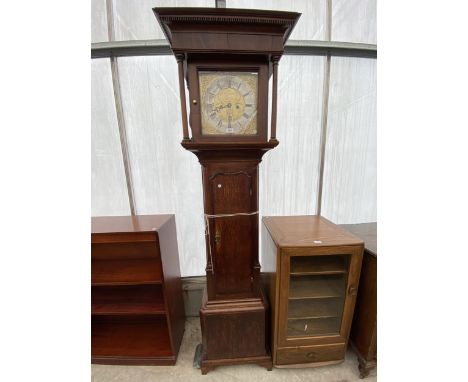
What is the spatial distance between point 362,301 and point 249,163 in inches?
42.5

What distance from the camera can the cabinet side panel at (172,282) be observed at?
1.23 m

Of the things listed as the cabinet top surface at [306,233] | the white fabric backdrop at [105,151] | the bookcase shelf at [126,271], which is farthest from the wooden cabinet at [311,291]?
the white fabric backdrop at [105,151]

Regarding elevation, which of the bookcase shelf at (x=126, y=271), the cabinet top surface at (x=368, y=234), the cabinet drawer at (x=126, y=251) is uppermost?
the cabinet top surface at (x=368, y=234)

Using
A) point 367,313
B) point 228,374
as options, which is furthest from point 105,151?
point 367,313

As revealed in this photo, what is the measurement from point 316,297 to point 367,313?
1.01 ft

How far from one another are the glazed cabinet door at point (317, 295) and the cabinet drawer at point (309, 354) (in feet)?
0.13

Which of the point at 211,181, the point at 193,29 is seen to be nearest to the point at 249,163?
the point at 211,181

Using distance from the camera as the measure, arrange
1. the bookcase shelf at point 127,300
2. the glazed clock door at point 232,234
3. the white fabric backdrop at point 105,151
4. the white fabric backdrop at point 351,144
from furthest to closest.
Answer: the white fabric backdrop at point 351,144 → the white fabric backdrop at point 105,151 → the bookcase shelf at point 127,300 → the glazed clock door at point 232,234

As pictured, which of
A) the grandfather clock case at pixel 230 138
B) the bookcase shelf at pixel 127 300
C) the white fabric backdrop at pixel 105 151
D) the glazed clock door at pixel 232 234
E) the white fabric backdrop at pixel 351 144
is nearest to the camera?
the grandfather clock case at pixel 230 138

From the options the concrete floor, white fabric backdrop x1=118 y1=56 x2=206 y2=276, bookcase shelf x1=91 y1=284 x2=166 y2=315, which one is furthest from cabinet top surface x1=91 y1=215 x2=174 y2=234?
the concrete floor

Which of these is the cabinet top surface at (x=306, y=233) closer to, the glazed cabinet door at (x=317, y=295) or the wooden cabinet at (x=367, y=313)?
the glazed cabinet door at (x=317, y=295)

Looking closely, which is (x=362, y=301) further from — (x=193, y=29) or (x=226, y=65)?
(x=193, y=29)

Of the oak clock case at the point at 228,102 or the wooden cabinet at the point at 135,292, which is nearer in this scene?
the oak clock case at the point at 228,102

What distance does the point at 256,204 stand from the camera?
1.09m
